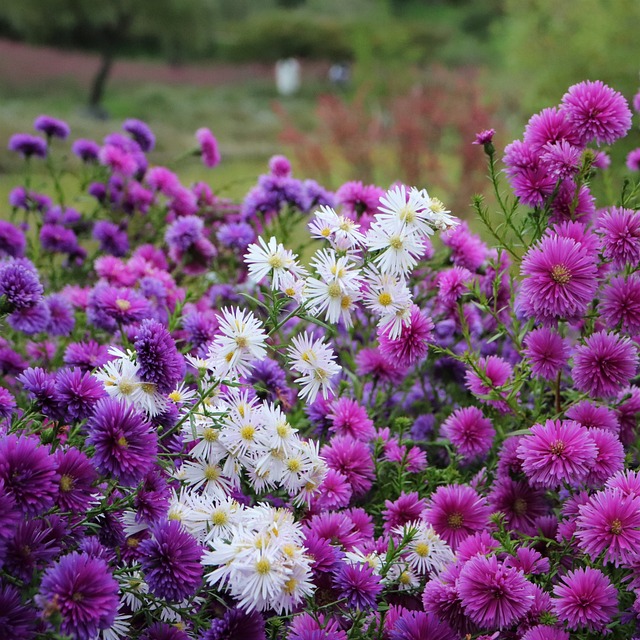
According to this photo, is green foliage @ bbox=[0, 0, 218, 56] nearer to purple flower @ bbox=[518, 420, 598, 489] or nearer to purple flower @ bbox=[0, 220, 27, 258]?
purple flower @ bbox=[0, 220, 27, 258]

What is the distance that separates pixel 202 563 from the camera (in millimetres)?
550

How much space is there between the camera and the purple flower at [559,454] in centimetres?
67

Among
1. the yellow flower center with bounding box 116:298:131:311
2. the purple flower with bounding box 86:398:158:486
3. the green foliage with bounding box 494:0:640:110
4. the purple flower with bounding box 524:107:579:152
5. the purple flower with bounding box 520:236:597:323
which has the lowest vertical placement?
the purple flower with bounding box 86:398:158:486

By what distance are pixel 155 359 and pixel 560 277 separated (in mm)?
353

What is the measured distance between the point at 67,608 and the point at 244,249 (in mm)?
822

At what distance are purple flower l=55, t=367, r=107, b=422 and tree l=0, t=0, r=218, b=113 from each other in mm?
9292

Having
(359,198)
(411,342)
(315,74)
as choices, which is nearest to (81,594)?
(411,342)

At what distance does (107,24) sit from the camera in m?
9.73

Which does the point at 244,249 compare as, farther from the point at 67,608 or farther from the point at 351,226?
the point at 67,608

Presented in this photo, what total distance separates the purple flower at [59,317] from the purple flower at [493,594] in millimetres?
618

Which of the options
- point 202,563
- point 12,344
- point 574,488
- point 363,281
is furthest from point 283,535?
point 12,344

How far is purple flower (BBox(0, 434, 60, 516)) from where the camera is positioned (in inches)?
19.9

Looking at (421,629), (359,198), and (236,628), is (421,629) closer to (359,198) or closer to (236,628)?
(236,628)

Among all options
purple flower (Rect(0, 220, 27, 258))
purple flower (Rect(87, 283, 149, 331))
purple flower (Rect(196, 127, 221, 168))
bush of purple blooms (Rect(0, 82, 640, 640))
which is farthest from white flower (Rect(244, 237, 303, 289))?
purple flower (Rect(196, 127, 221, 168))
